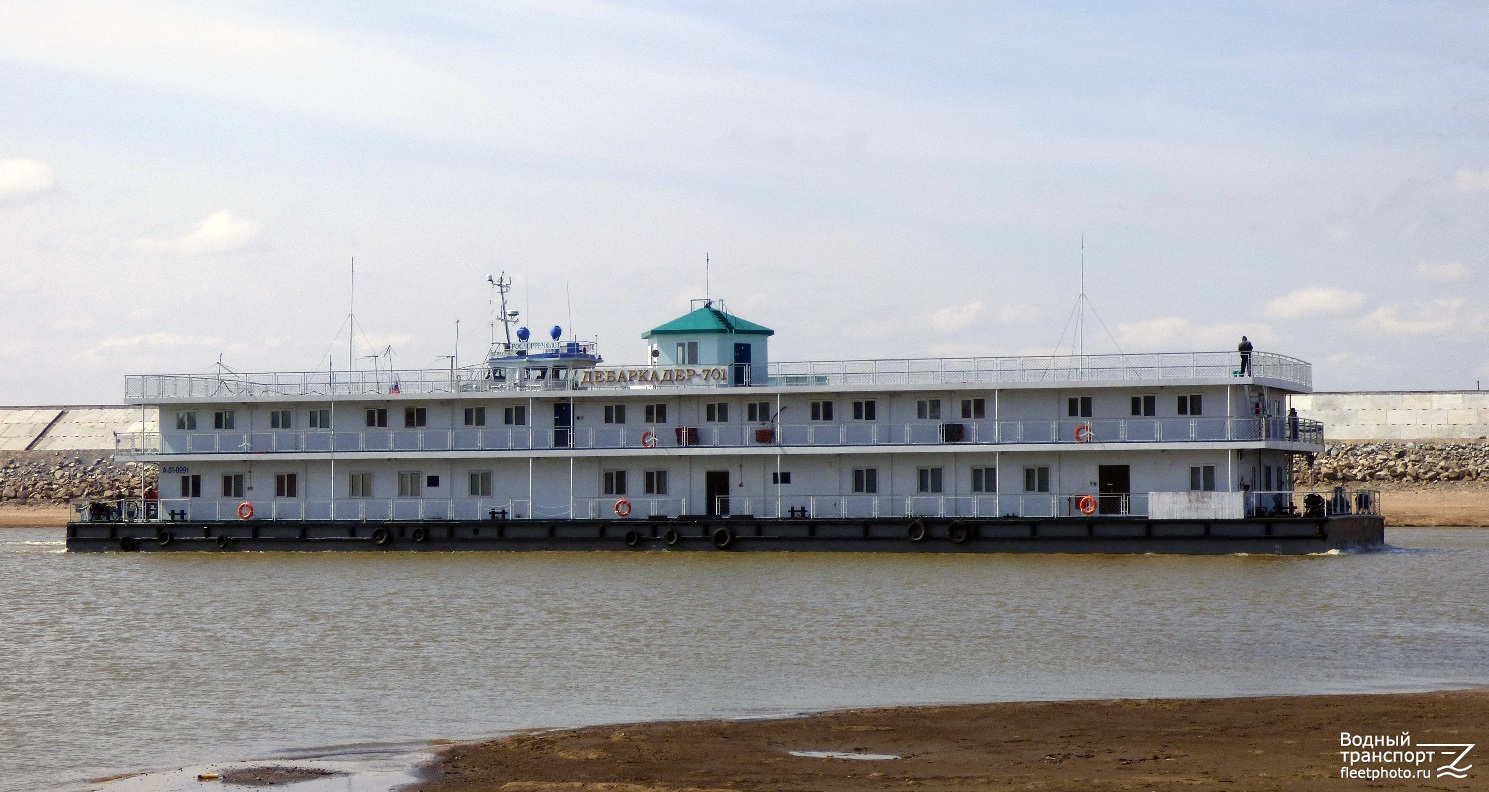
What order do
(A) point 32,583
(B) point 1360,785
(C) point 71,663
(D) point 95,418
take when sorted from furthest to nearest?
(D) point 95,418
(A) point 32,583
(C) point 71,663
(B) point 1360,785

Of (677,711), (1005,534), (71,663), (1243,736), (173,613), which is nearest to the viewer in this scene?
(1243,736)

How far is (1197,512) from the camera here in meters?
42.1

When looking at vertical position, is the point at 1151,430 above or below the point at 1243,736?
above

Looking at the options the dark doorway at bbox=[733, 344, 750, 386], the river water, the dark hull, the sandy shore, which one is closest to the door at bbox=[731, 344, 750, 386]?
the dark doorway at bbox=[733, 344, 750, 386]

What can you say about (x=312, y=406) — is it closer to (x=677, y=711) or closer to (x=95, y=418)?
(x=677, y=711)

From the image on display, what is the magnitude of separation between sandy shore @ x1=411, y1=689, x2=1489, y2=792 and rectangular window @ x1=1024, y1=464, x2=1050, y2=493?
25.7 meters

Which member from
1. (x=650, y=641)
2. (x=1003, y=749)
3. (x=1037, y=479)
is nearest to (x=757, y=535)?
(x=1037, y=479)

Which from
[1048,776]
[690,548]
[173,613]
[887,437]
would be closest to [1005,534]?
[887,437]

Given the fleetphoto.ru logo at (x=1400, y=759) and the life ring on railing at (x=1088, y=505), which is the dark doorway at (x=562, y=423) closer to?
the life ring on railing at (x=1088, y=505)

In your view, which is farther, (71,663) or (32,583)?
(32,583)

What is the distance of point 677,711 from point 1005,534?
24420 millimetres

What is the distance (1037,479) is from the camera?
148 feet

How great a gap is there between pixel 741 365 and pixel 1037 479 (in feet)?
29.9

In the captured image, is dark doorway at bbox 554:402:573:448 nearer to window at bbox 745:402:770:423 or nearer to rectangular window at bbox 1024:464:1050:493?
window at bbox 745:402:770:423
